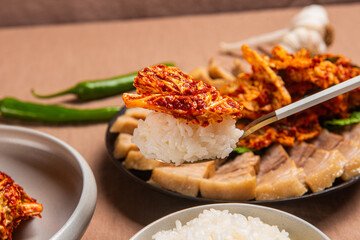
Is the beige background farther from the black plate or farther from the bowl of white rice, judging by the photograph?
the bowl of white rice

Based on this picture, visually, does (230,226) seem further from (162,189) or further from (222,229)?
(162,189)

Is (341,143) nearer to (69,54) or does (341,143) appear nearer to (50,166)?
(50,166)

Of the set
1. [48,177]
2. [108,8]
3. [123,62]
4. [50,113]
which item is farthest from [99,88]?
[108,8]

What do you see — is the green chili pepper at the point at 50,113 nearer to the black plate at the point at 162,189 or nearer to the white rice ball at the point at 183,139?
the black plate at the point at 162,189

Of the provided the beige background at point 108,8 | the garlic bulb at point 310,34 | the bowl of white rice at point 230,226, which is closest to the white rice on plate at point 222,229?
the bowl of white rice at point 230,226

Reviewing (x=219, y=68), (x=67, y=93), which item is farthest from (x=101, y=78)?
(x=219, y=68)

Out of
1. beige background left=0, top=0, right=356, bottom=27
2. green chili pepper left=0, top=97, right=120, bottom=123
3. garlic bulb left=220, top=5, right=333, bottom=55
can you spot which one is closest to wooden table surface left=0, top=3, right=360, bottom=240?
green chili pepper left=0, top=97, right=120, bottom=123
